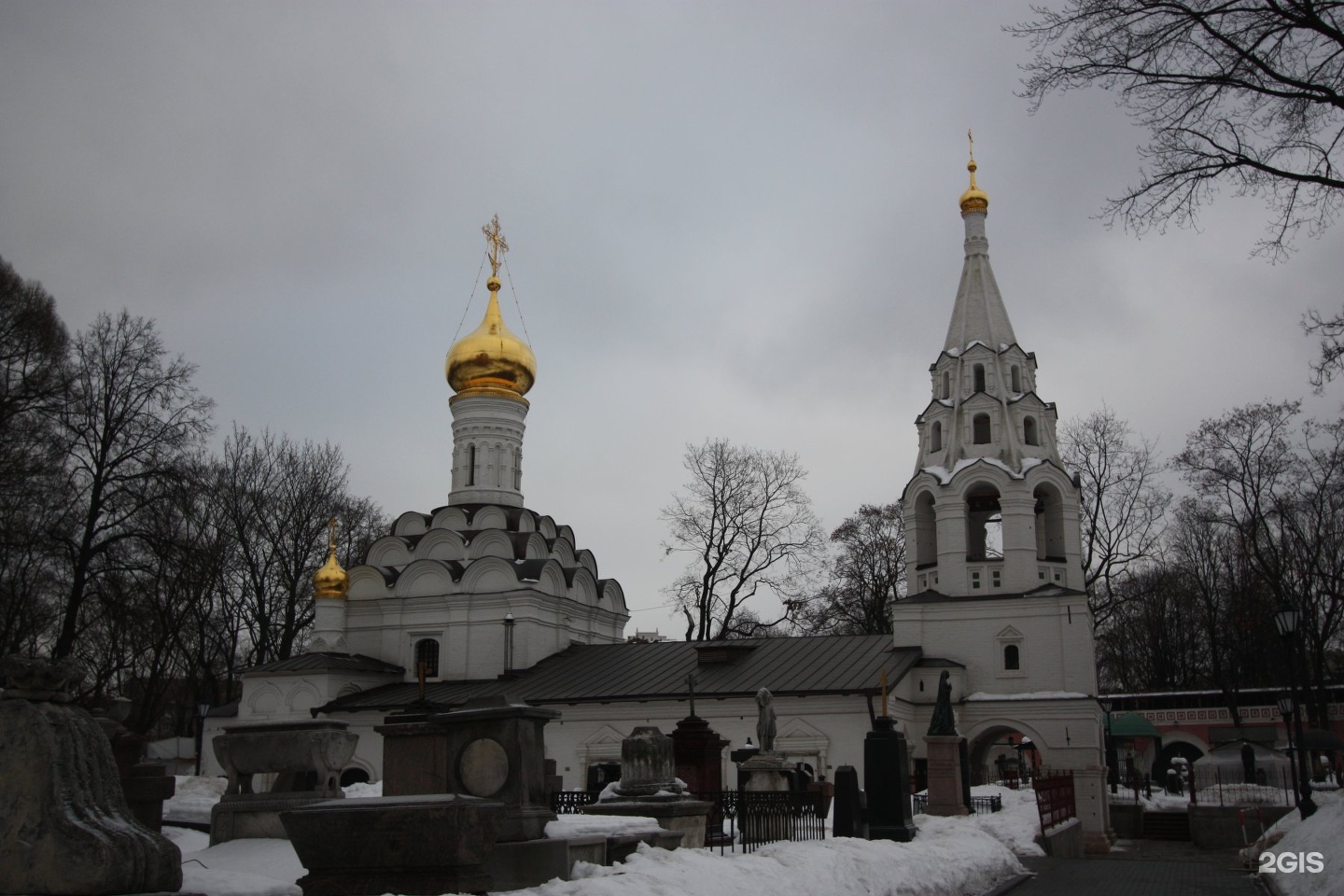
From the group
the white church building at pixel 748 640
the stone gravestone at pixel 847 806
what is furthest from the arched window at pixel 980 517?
the stone gravestone at pixel 847 806

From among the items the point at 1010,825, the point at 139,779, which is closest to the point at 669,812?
the point at 139,779

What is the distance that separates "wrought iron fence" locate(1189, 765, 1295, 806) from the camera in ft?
84.4

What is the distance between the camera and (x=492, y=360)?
3734 centimetres

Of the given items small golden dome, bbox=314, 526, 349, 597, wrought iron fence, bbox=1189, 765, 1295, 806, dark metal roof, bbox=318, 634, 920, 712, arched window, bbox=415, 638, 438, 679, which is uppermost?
small golden dome, bbox=314, 526, 349, 597

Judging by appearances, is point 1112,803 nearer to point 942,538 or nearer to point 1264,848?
point 942,538

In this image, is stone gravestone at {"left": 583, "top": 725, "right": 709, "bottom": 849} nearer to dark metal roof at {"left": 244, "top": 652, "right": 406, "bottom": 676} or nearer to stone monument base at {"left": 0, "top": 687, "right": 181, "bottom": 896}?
stone monument base at {"left": 0, "top": 687, "right": 181, "bottom": 896}

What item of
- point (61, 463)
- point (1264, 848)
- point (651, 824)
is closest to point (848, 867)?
point (651, 824)

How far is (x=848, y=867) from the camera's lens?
384 inches

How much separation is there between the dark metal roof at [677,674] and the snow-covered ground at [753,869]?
1314cm

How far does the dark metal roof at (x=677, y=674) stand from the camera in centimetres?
2831

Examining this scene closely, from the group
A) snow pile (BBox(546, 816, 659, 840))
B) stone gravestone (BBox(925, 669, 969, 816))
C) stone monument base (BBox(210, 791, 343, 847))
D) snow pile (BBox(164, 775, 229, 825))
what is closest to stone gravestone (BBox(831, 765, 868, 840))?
snow pile (BBox(546, 816, 659, 840))

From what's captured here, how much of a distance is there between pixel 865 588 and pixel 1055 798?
24.0 m

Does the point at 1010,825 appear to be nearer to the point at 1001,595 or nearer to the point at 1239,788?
the point at 1001,595

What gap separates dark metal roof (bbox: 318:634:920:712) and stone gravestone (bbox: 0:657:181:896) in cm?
2273
